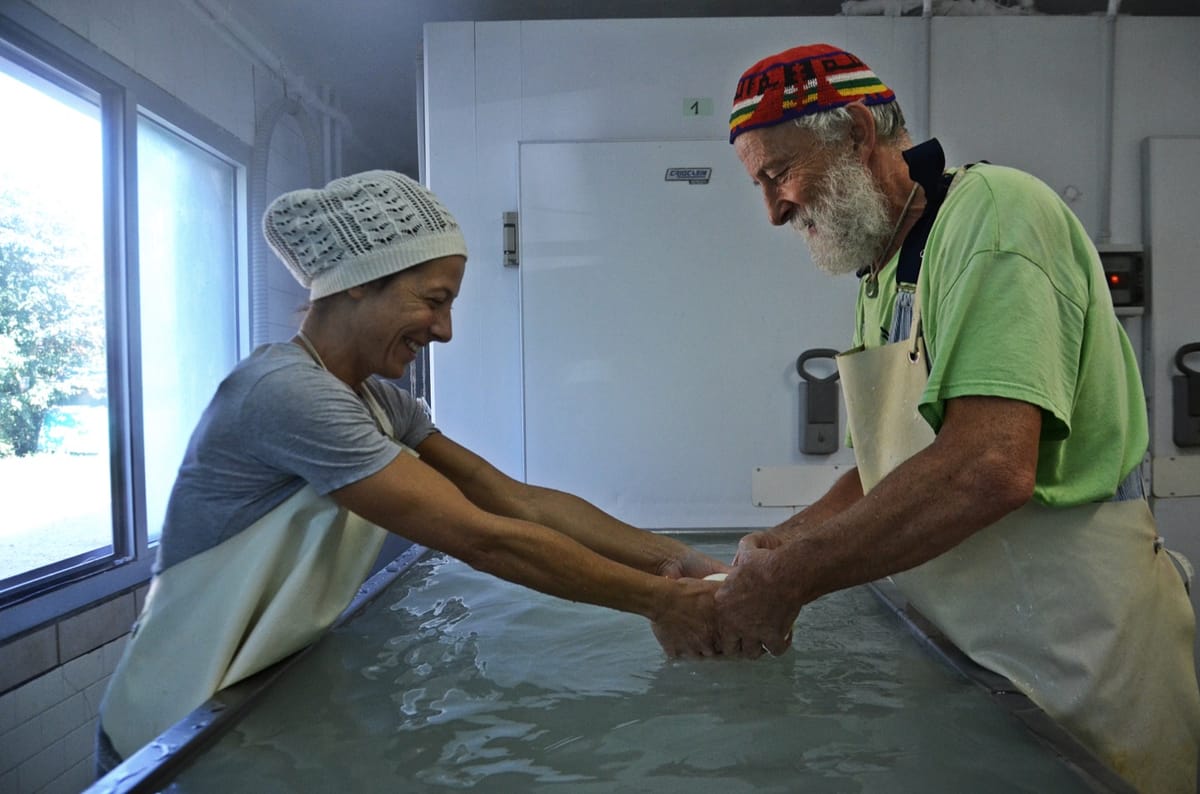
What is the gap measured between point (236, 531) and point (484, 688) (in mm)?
426

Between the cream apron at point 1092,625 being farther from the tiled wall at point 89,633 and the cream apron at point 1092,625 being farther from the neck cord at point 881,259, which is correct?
the tiled wall at point 89,633

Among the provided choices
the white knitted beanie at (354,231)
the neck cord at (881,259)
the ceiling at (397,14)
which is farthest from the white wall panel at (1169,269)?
the white knitted beanie at (354,231)

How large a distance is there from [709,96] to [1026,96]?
1.03m

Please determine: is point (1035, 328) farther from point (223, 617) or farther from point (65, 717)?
point (65, 717)

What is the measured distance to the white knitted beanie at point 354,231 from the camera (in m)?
1.38

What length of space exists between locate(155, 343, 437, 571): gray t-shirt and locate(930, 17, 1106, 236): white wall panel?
2.29m

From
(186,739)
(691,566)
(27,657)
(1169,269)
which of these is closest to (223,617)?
(186,739)

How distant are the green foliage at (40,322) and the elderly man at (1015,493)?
2.31 metres

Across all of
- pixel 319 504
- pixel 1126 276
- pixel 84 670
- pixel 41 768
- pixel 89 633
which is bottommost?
pixel 41 768

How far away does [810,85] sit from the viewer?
1447mm

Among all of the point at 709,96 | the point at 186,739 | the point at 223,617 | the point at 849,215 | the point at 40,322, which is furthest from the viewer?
the point at 709,96

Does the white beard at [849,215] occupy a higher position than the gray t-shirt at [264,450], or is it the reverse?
the white beard at [849,215]

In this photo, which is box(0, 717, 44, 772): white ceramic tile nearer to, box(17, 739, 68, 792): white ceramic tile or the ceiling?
box(17, 739, 68, 792): white ceramic tile

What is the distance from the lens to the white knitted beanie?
1.38 metres
